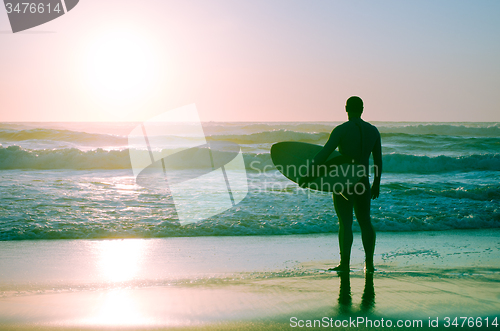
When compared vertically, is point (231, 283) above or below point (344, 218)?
below

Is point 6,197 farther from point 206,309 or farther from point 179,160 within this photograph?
point 179,160

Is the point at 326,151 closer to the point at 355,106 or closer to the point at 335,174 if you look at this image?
the point at 335,174

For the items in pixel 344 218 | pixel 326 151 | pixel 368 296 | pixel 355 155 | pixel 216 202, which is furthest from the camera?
pixel 216 202

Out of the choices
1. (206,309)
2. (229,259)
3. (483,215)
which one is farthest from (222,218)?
(483,215)

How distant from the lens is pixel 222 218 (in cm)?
667

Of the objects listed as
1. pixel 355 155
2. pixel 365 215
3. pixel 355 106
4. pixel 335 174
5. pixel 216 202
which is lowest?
pixel 216 202

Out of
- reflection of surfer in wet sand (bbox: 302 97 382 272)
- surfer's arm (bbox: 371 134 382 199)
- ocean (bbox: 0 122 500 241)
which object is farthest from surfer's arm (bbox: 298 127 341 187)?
ocean (bbox: 0 122 500 241)

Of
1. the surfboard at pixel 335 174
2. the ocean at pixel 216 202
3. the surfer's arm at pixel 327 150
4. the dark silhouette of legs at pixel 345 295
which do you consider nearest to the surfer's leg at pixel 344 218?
the surfboard at pixel 335 174

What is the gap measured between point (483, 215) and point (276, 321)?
5.83 metres

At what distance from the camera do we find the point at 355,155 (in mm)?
3408

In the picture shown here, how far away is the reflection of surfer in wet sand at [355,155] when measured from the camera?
3371 millimetres

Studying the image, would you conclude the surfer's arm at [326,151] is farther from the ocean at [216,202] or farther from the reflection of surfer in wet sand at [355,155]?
the ocean at [216,202]

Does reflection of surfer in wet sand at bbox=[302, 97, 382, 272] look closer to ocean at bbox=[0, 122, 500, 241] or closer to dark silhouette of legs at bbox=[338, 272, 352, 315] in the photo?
dark silhouette of legs at bbox=[338, 272, 352, 315]

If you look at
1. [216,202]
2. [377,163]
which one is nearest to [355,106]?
[377,163]
